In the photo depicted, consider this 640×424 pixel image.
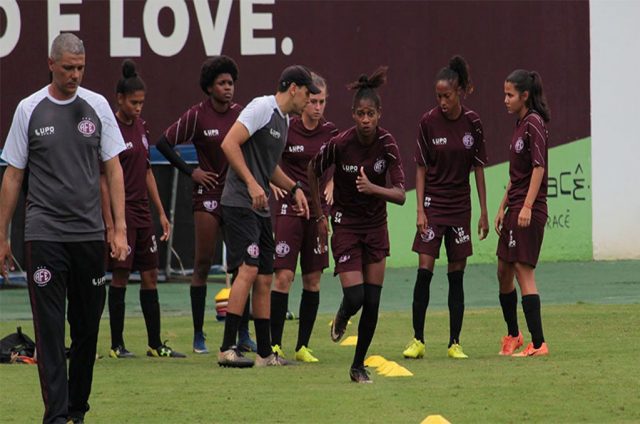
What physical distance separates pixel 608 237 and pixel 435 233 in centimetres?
912

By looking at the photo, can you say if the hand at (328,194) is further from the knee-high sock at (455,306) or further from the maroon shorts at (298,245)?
the knee-high sock at (455,306)

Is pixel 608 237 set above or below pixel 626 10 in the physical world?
below

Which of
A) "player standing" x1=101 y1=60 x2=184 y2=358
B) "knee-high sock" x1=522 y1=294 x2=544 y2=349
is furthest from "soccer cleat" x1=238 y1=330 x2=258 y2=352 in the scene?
"knee-high sock" x1=522 y1=294 x2=544 y2=349

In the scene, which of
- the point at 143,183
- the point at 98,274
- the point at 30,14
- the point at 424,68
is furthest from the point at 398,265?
the point at 98,274

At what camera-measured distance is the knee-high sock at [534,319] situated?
1134 cm

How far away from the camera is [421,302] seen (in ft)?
38.0

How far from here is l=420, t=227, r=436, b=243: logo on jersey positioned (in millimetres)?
11672

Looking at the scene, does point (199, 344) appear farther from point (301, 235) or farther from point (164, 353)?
point (301, 235)

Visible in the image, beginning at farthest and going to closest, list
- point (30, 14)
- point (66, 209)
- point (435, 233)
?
point (30, 14), point (435, 233), point (66, 209)

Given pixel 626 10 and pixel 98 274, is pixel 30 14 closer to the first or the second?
pixel 626 10

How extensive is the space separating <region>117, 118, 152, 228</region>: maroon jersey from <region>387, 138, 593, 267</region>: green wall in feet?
26.3

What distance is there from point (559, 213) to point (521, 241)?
8.76 m

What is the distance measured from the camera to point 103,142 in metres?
8.20

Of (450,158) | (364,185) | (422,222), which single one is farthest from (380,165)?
(450,158)
